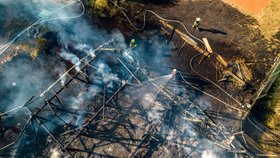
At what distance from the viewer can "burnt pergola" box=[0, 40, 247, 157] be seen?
55.0ft

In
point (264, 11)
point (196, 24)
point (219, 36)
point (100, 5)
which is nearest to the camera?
point (196, 24)

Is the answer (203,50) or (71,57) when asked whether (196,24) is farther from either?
(71,57)

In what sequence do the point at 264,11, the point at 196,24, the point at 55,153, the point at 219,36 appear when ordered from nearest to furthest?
the point at 55,153, the point at 196,24, the point at 219,36, the point at 264,11

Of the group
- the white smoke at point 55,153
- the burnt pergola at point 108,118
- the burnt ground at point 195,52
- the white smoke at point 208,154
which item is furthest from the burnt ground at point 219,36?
the white smoke at point 55,153

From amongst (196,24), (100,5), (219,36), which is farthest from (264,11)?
(100,5)

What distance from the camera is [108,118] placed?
17969 mm

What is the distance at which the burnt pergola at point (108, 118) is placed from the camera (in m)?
16.8

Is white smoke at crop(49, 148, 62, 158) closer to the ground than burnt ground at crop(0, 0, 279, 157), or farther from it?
closer to the ground

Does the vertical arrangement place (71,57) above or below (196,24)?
below

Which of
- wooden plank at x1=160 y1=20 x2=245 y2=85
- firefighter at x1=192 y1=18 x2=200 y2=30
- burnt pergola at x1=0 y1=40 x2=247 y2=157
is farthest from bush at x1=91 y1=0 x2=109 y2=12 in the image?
firefighter at x1=192 y1=18 x2=200 y2=30

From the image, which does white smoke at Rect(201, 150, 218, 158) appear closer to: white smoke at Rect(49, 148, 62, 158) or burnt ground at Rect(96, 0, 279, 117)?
burnt ground at Rect(96, 0, 279, 117)

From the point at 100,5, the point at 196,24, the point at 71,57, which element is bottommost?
the point at 71,57

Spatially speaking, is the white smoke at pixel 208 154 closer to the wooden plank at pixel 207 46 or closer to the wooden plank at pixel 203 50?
the wooden plank at pixel 203 50

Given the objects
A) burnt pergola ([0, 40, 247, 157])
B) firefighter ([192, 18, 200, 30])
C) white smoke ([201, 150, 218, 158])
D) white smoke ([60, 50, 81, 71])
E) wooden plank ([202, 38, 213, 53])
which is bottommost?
white smoke ([201, 150, 218, 158])
